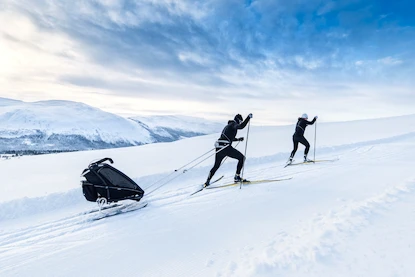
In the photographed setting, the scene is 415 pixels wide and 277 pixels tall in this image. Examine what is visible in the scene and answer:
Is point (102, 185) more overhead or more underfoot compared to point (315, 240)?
more overhead

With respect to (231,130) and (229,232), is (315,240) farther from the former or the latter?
(231,130)

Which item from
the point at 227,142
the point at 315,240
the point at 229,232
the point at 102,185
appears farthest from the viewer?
the point at 227,142

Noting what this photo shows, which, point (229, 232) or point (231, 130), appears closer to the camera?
point (229, 232)

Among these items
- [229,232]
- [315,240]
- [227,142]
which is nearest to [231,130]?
[227,142]

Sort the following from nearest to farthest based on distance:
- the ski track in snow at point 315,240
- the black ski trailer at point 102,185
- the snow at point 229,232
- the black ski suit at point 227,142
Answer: the ski track in snow at point 315,240, the snow at point 229,232, the black ski trailer at point 102,185, the black ski suit at point 227,142

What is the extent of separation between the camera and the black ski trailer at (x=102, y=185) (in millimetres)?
5447

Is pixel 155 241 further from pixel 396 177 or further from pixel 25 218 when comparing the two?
pixel 396 177

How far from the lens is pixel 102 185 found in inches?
216

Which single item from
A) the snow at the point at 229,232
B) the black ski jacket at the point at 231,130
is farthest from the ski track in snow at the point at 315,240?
the black ski jacket at the point at 231,130

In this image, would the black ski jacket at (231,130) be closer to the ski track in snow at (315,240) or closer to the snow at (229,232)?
the snow at (229,232)

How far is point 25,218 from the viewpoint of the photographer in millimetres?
6074

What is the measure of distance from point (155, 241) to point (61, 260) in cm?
136

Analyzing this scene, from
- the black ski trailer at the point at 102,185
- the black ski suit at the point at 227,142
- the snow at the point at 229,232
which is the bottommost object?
the snow at the point at 229,232

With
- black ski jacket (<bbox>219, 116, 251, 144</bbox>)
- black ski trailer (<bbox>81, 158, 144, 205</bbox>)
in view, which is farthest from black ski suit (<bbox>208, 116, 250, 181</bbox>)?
black ski trailer (<bbox>81, 158, 144, 205</bbox>)
